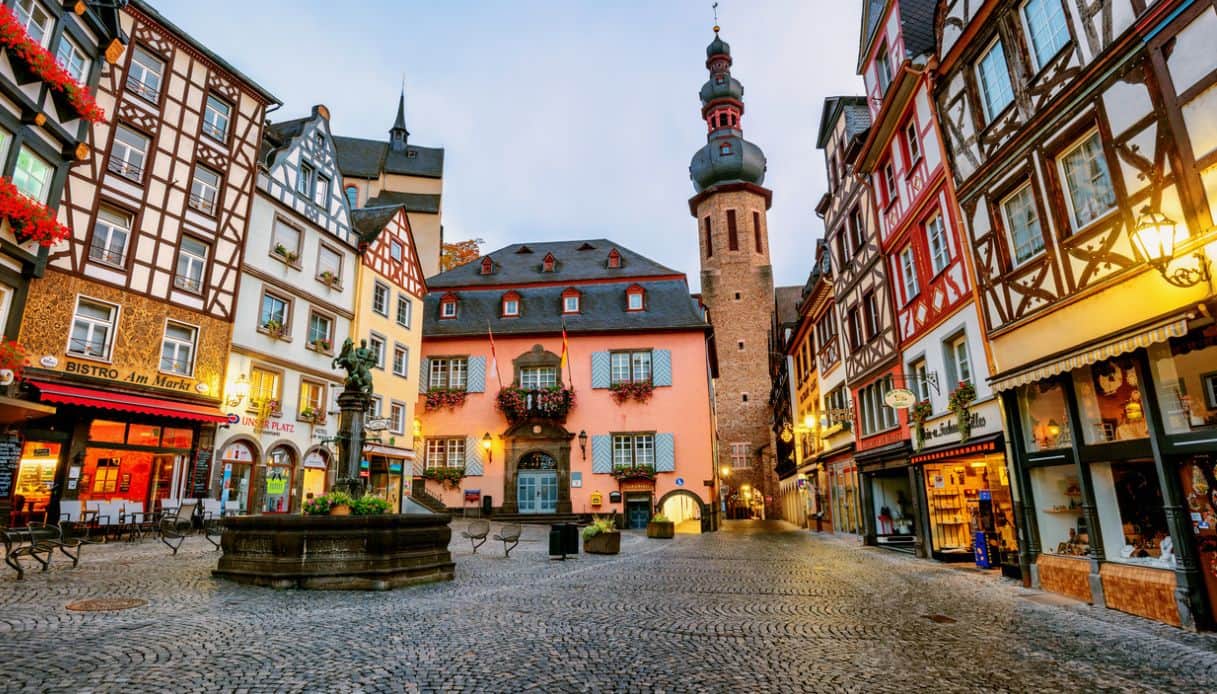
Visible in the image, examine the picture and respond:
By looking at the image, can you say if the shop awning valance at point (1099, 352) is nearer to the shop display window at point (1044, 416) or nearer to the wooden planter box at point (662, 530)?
the shop display window at point (1044, 416)

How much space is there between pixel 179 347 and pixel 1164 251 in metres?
19.8

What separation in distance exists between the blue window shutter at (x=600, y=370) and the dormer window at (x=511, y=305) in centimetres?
463

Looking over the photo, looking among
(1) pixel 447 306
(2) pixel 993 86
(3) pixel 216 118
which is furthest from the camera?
(1) pixel 447 306

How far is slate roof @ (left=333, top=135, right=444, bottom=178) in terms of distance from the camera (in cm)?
3969

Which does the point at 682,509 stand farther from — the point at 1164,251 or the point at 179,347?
the point at 1164,251

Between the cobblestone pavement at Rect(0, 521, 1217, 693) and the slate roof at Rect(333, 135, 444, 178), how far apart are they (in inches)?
1325

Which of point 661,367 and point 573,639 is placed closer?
point 573,639

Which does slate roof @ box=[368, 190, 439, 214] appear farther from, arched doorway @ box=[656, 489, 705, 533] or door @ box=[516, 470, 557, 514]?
arched doorway @ box=[656, 489, 705, 533]

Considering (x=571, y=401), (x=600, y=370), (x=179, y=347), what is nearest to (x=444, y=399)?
(x=571, y=401)

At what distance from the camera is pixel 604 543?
15.4 m

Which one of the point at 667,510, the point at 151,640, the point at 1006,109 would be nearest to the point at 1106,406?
Answer: the point at 1006,109

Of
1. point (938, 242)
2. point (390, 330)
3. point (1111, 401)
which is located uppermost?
point (390, 330)

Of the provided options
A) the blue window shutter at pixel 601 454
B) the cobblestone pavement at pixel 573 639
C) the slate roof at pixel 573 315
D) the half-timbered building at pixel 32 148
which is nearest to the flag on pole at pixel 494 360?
the slate roof at pixel 573 315

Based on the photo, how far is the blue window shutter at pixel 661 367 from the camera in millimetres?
28031
